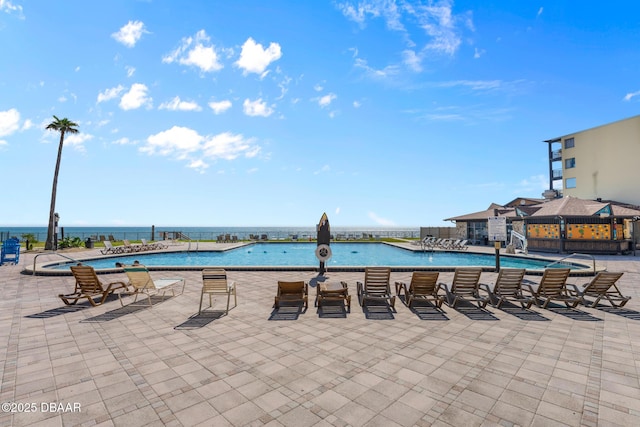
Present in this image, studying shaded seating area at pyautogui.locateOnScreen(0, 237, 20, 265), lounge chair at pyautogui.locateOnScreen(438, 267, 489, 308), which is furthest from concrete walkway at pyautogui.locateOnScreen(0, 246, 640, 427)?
shaded seating area at pyautogui.locateOnScreen(0, 237, 20, 265)

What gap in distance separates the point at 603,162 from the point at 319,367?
43.0 meters

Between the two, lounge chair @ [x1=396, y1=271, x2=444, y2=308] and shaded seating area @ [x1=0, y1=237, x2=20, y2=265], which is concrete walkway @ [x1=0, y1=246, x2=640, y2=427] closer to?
lounge chair @ [x1=396, y1=271, x2=444, y2=308]

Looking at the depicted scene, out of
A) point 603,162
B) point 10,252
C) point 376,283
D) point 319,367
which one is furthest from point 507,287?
point 603,162

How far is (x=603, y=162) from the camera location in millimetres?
33188

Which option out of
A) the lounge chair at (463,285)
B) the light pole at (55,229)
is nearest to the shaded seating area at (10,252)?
the light pole at (55,229)

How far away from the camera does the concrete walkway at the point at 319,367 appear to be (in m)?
3.11

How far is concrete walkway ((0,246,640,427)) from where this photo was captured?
10.2 feet

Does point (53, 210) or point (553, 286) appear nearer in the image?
point (553, 286)

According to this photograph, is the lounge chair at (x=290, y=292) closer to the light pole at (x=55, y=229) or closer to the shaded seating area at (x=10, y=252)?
the shaded seating area at (x=10, y=252)

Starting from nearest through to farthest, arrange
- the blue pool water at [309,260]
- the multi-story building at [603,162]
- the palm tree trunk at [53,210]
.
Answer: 1. the blue pool water at [309,260]
2. the palm tree trunk at [53,210]
3. the multi-story building at [603,162]

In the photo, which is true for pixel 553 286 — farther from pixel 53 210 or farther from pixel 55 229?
pixel 53 210

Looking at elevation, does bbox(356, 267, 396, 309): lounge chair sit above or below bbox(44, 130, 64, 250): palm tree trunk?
below

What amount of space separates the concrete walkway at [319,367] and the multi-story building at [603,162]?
3406 centimetres

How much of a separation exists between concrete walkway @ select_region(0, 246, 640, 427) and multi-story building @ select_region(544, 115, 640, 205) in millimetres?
34065
